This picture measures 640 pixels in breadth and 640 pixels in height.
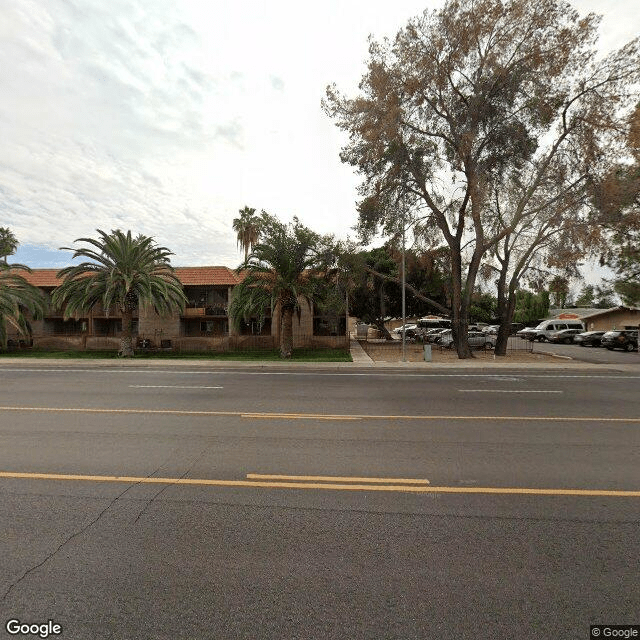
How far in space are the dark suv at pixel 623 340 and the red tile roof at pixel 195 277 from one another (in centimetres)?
2986

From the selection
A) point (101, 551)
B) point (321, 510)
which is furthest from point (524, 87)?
point (101, 551)

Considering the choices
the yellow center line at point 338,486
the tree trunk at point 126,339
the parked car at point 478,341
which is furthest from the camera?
the parked car at point 478,341

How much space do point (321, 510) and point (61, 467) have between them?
3793 millimetres

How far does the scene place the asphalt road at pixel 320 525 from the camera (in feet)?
8.66

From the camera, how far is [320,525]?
376 centimetres

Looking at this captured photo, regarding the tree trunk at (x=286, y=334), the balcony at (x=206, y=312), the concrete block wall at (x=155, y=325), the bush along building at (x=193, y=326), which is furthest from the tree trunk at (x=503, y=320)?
the concrete block wall at (x=155, y=325)

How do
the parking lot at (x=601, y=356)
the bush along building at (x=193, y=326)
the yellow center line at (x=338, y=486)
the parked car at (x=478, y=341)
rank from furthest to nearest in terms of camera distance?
the parked car at (x=478, y=341)
the bush along building at (x=193, y=326)
the parking lot at (x=601, y=356)
the yellow center line at (x=338, y=486)

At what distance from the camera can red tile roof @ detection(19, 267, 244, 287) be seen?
3120 cm

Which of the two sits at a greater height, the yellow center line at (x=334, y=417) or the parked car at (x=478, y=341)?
the parked car at (x=478, y=341)

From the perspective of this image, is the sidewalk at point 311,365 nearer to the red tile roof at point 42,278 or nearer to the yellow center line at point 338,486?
the red tile roof at point 42,278

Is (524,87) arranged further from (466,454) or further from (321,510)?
(321,510)

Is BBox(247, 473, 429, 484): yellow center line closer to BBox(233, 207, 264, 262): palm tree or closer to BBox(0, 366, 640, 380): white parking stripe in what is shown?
BBox(0, 366, 640, 380): white parking stripe

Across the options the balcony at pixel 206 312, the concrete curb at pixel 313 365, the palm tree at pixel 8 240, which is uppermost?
the palm tree at pixel 8 240

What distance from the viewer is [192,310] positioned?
1283 inches
